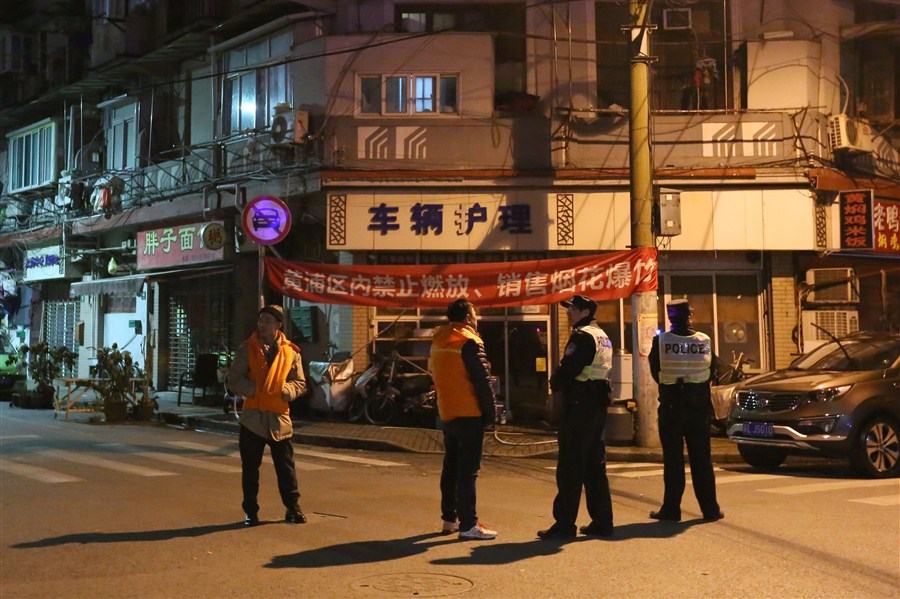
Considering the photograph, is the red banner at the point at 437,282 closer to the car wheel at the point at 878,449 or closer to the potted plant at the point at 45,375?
the car wheel at the point at 878,449

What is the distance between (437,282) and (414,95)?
4106 millimetres

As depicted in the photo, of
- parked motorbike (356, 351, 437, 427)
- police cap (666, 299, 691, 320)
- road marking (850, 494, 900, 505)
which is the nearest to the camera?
police cap (666, 299, 691, 320)

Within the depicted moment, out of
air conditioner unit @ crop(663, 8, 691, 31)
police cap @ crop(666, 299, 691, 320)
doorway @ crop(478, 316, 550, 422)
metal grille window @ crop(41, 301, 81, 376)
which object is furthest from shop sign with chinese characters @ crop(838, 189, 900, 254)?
metal grille window @ crop(41, 301, 81, 376)

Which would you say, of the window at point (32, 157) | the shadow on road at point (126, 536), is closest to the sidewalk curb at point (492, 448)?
the shadow on road at point (126, 536)

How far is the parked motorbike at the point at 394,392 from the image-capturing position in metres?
17.3

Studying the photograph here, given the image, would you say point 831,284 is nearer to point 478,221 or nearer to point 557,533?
point 478,221

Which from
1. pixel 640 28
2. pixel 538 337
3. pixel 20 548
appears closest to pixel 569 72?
pixel 640 28

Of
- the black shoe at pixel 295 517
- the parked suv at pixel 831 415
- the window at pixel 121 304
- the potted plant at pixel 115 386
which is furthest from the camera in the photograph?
the window at pixel 121 304

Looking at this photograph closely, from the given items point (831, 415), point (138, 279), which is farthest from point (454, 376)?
point (138, 279)

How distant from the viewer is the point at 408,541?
7637 mm

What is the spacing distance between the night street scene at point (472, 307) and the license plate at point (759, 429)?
0.04 metres

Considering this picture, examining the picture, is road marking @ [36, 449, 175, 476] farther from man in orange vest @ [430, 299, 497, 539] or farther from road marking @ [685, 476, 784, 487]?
road marking @ [685, 476, 784, 487]

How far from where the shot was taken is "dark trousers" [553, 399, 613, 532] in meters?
7.62

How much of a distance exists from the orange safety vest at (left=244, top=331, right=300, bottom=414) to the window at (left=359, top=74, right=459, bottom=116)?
1122 cm
